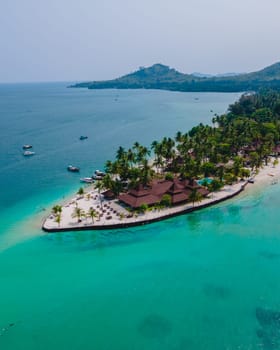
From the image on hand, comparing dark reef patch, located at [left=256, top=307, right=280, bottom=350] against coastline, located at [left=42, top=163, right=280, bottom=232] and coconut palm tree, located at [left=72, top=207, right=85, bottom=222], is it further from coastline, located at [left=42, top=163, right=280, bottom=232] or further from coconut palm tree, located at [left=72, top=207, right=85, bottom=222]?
coconut palm tree, located at [left=72, top=207, right=85, bottom=222]

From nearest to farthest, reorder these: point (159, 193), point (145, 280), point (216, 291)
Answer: point (216, 291) < point (145, 280) < point (159, 193)

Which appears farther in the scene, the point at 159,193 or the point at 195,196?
the point at 159,193

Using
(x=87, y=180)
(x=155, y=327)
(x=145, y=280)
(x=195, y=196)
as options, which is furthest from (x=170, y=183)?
(x=155, y=327)

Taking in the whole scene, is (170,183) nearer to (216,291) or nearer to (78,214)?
(78,214)

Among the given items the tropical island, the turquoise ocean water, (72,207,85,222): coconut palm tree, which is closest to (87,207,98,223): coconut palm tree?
the tropical island

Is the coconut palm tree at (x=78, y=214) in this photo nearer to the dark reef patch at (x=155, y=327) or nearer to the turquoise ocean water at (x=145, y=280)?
the turquoise ocean water at (x=145, y=280)

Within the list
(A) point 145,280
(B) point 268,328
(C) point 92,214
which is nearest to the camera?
(B) point 268,328

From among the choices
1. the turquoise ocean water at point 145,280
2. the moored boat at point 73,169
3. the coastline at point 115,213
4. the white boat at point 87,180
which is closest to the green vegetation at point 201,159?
the coastline at point 115,213
